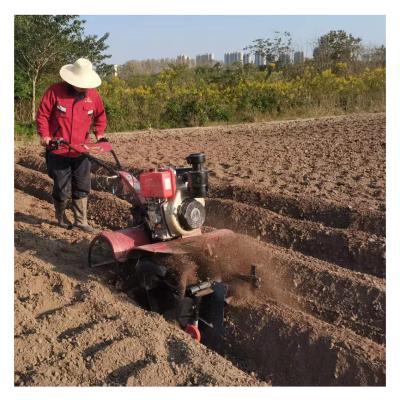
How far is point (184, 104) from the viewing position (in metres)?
17.2

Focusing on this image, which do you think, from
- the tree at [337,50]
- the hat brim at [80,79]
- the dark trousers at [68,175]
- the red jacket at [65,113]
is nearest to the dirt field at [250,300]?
the dark trousers at [68,175]

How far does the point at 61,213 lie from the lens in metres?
6.11

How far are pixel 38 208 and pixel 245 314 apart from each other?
4.03 meters

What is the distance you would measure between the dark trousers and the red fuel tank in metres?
1.79

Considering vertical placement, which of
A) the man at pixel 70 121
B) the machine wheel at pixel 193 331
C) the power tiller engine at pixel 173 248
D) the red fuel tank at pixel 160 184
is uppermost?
the man at pixel 70 121

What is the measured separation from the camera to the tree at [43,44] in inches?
581

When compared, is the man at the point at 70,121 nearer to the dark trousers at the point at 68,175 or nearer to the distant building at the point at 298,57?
the dark trousers at the point at 68,175

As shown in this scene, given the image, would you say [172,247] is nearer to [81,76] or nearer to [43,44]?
[81,76]

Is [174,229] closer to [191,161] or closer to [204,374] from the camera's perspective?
[191,161]

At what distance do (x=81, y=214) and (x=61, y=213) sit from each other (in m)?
0.23

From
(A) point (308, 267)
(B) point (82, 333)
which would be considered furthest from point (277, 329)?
(B) point (82, 333)

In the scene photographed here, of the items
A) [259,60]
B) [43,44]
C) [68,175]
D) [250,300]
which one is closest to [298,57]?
[259,60]

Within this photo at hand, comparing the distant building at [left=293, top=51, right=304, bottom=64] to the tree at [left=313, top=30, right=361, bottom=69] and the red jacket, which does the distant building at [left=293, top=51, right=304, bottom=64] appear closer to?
the tree at [left=313, top=30, right=361, bottom=69]

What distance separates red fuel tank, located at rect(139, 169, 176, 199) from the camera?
4121 millimetres
